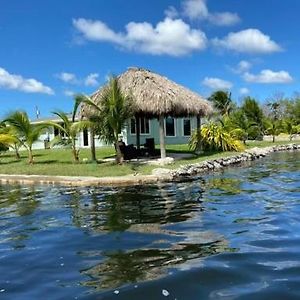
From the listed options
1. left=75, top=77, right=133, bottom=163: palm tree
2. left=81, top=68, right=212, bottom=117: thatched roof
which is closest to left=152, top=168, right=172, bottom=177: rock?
left=75, top=77, right=133, bottom=163: palm tree

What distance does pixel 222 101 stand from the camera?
46344mm

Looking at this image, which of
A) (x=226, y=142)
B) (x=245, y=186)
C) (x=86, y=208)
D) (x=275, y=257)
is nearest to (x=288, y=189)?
(x=245, y=186)

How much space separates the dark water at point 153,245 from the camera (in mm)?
5426

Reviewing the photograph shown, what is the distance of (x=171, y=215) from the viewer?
388 inches

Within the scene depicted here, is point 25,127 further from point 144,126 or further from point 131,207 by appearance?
point 144,126

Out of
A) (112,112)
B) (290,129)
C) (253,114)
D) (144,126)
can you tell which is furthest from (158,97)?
(253,114)

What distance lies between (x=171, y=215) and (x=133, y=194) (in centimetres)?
337

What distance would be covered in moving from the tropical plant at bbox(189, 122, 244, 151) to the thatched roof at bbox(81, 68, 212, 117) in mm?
3144

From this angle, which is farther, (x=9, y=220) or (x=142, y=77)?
(x=142, y=77)

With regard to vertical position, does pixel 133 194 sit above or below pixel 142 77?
below

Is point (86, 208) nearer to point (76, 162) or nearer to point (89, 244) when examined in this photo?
point (89, 244)

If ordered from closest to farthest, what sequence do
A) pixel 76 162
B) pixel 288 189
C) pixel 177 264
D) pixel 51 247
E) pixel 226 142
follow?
pixel 177 264 → pixel 51 247 → pixel 288 189 → pixel 76 162 → pixel 226 142

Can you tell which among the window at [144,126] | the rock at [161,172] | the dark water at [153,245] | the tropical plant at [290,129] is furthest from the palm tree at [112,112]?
the tropical plant at [290,129]

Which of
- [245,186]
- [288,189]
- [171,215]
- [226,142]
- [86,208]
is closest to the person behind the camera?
[171,215]
